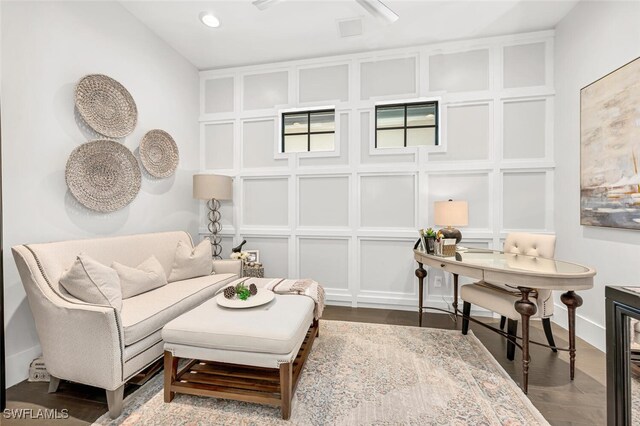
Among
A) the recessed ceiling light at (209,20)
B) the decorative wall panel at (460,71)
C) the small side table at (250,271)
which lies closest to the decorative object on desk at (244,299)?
the small side table at (250,271)

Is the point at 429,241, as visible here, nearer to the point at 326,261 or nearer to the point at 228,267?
the point at 326,261

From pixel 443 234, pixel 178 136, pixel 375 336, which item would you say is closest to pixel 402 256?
pixel 443 234

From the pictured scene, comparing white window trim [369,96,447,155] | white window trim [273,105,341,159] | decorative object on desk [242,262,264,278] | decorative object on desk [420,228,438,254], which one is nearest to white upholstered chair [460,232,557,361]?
decorative object on desk [420,228,438,254]

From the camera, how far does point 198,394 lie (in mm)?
1655

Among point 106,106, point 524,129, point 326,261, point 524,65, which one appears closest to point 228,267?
point 326,261

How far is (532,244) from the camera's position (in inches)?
96.0

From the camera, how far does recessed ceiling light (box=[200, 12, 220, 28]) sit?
2791 millimetres

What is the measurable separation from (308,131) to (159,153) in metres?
1.80

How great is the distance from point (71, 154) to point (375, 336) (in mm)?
2973

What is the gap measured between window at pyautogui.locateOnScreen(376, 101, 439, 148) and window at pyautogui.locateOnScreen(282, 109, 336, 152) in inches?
24.4

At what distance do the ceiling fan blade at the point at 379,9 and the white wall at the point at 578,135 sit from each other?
5.78 feet

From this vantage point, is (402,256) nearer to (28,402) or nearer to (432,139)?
(432,139)

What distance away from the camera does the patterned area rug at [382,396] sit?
154 centimetres

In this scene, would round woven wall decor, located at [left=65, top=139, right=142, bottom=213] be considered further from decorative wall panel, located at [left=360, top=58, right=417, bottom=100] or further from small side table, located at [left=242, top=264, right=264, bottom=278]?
decorative wall panel, located at [left=360, top=58, right=417, bottom=100]
